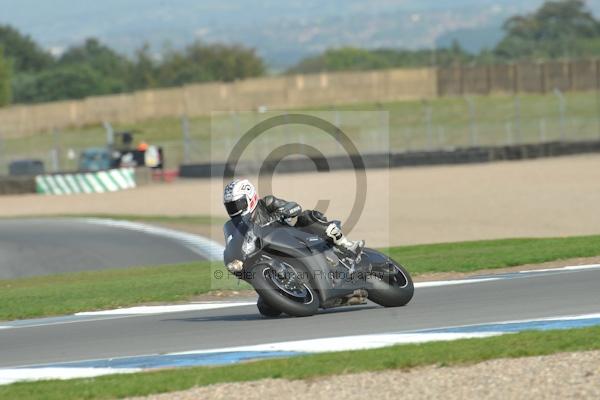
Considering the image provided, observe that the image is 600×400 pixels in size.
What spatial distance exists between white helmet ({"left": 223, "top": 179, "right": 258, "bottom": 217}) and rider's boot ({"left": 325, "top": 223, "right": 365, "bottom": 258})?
0.75m

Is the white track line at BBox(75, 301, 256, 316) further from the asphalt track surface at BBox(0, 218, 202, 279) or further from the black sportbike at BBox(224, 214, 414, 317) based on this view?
the asphalt track surface at BBox(0, 218, 202, 279)

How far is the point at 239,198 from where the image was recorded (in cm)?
1162

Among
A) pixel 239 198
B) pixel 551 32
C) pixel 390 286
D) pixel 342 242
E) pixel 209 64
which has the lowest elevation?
pixel 390 286

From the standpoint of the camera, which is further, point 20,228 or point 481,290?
point 20,228

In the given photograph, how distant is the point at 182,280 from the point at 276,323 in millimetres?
5535

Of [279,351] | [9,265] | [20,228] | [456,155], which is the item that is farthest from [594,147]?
[279,351]

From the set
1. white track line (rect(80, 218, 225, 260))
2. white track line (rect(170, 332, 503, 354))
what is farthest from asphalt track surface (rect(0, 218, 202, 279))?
white track line (rect(170, 332, 503, 354))

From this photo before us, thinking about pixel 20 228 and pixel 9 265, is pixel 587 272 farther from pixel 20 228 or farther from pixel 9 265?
pixel 20 228

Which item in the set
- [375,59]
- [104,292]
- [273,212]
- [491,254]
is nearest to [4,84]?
[375,59]

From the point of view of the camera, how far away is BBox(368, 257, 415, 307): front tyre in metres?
12.1

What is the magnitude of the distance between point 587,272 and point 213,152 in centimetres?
4090

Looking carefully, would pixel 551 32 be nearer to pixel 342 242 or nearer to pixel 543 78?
pixel 543 78

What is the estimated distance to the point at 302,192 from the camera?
122ft

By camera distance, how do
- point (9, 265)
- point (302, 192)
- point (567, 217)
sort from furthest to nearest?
point (302, 192) < point (567, 217) < point (9, 265)
